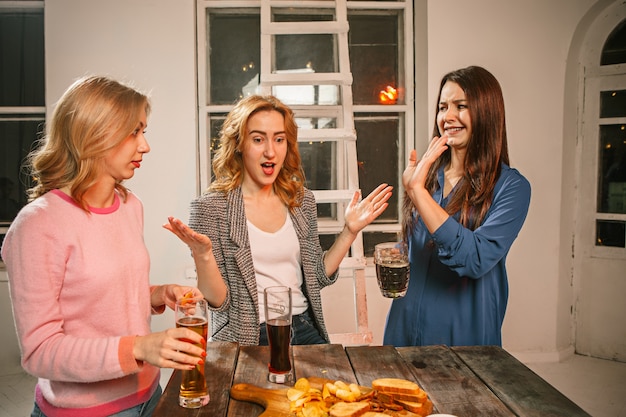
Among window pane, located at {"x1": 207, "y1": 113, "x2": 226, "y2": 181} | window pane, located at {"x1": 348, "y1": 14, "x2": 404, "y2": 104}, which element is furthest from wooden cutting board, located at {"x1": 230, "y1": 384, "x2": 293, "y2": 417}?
window pane, located at {"x1": 348, "y1": 14, "x2": 404, "y2": 104}

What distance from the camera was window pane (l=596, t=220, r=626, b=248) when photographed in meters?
4.34

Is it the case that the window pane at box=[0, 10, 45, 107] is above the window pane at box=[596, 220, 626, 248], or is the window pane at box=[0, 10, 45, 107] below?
above

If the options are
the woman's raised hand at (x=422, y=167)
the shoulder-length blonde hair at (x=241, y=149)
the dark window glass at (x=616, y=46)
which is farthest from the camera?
the dark window glass at (x=616, y=46)

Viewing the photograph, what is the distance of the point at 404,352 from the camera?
186cm

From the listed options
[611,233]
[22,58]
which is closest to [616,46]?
[611,233]

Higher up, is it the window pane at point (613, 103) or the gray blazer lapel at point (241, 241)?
the window pane at point (613, 103)

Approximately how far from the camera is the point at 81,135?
1.56 m

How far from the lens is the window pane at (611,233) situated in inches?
171

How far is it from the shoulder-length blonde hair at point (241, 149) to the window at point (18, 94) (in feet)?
7.49

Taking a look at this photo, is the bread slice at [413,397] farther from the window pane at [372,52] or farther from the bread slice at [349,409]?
the window pane at [372,52]

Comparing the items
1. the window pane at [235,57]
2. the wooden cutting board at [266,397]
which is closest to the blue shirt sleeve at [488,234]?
the wooden cutting board at [266,397]

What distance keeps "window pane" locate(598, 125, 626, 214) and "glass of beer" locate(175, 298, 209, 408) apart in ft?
12.4

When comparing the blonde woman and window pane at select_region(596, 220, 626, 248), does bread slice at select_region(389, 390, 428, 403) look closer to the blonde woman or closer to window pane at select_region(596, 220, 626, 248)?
the blonde woman

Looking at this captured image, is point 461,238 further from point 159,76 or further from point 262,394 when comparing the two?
point 159,76
